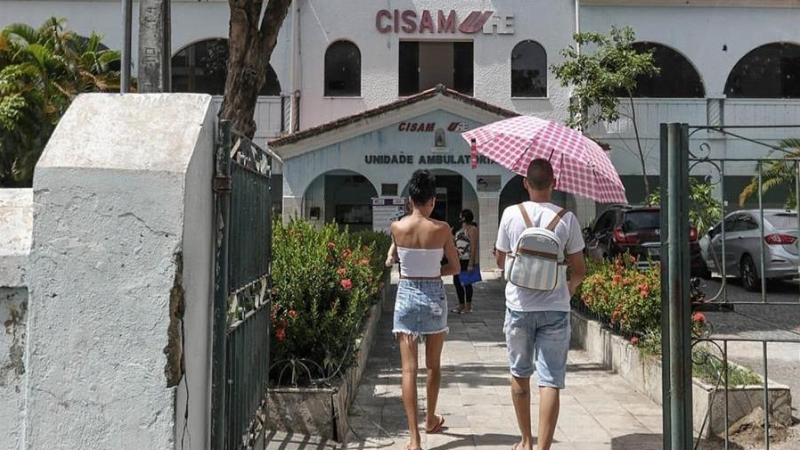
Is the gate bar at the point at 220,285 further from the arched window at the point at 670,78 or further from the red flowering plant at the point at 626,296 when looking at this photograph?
the arched window at the point at 670,78

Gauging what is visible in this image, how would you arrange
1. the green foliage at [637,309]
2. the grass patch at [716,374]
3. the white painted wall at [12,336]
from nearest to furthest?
the white painted wall at [12,336]
the grass patch at [716,374]
the green foliage at [637,309]

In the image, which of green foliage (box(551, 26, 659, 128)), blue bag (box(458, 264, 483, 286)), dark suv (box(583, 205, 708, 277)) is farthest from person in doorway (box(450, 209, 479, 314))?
green foliage (box(551, 26, 659, 128))

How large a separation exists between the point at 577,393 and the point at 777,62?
16933 millimetres

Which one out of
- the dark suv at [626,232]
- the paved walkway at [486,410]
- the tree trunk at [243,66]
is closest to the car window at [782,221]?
the paved walkway at [486,410]

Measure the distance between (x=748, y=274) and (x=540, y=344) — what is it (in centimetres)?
978

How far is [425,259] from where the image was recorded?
505 centimetres

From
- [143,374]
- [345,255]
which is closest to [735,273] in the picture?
[345,255]

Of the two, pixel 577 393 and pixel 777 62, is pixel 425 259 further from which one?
pixel 777 62

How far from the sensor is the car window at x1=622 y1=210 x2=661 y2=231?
14047 mm

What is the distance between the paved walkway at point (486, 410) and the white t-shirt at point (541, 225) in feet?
4.16

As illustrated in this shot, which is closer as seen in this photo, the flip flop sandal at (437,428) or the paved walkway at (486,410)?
the paved walkway at (486,410)

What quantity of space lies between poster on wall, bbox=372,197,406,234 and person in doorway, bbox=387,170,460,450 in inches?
523

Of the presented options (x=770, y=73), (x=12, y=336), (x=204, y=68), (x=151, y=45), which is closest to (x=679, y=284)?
(x=12, y=336)

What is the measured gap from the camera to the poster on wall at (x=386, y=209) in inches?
726
